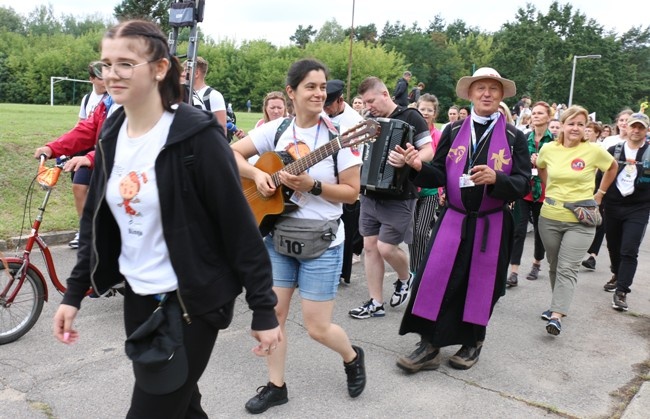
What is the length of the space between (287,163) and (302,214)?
321 millimetres

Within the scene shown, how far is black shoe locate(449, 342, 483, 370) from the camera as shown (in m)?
4.30

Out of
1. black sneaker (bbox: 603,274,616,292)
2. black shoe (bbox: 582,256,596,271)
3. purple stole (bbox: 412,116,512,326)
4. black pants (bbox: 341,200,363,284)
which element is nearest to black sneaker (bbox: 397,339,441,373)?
purple stole (bbox: 412,116,512,326)

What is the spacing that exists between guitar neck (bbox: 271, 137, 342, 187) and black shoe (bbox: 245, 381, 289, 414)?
123 centimetres

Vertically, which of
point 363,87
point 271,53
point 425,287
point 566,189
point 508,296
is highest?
point 271,53

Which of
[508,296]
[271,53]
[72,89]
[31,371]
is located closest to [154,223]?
[31,371]

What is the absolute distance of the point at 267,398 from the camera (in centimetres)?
354

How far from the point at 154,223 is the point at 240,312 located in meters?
3.35

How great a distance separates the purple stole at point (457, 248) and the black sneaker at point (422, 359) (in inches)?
9.4

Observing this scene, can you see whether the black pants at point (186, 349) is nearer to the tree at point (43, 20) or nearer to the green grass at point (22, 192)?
the green grass at point (22, 192)

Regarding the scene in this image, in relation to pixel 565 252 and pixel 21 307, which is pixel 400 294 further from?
pixel 21 307

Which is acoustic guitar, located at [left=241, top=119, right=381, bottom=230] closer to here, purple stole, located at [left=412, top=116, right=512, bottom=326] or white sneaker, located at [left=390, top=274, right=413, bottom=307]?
purple stole, located at [left=412, top=116, right=512, bottom=326]

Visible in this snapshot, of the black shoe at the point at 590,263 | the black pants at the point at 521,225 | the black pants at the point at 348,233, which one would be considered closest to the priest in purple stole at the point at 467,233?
the black pants at the point at 348,233

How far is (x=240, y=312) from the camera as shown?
5250 millimetres

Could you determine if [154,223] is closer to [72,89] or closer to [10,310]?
[10,310]
